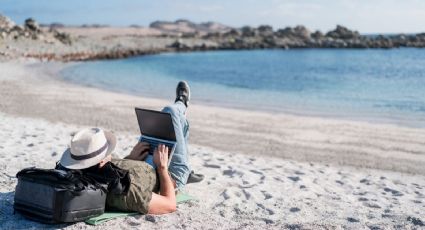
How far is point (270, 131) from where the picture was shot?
1159 cm

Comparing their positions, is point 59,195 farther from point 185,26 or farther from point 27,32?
point 185,26

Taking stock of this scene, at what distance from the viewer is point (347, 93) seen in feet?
71.4

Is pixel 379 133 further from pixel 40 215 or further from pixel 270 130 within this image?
pixel 40 215

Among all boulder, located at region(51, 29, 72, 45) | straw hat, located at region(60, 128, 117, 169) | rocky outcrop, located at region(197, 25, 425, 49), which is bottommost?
straw hat, located at region(60, 128, 117, 169)

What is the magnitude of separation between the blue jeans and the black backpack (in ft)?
3.36

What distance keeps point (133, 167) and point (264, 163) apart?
3.67 metres

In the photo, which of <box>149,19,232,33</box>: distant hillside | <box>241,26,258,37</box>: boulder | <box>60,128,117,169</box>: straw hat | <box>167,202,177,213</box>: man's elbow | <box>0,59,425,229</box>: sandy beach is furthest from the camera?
<box>149,19,232,33</box>: distant hillside

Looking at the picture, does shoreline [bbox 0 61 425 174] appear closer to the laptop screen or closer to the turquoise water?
the turquoise water

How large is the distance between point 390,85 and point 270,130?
52.7ft

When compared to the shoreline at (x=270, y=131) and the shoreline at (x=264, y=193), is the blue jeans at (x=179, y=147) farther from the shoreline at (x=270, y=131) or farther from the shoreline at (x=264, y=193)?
the shoreline at (x=270, y=131)

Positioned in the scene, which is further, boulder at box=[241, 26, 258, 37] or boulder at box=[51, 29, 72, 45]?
boulder at box=[241, 26, 258, 37]

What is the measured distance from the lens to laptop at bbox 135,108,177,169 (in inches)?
205

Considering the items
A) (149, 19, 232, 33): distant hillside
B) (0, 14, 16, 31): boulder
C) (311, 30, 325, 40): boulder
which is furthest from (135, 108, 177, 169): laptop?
(149, 19, 232, 33): distant hillside

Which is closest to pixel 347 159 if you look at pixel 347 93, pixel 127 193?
pixel 127 193
